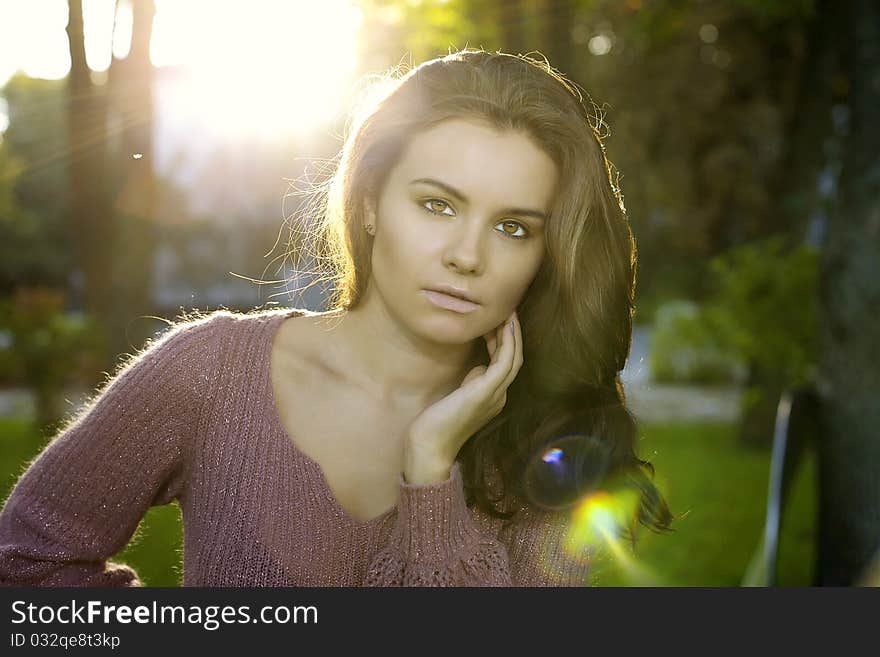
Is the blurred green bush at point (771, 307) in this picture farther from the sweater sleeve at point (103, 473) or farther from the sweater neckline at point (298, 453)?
the sweater sleeve at point (103, 473)

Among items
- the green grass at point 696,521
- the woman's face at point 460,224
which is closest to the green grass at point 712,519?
the green grass at point 696,521

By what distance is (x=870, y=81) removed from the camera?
509cm

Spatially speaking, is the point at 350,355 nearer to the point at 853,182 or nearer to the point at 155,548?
the point at 853,182

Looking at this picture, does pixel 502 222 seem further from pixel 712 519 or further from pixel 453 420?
pixel 712 519

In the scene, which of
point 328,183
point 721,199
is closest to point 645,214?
point 721,199

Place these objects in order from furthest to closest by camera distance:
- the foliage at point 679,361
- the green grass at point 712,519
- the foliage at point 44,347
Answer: the foliage at point 679,361 < the foliage at point 44,347 < the green grass at point 712,519

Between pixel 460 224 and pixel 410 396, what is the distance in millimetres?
577

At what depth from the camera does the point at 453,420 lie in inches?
97.9

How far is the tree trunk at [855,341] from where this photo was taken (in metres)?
4.99

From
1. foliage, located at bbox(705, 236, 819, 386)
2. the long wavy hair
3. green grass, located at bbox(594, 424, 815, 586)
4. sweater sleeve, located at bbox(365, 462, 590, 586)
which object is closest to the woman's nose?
the long wavy hair

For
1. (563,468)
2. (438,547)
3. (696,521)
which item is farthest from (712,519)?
(438,547)

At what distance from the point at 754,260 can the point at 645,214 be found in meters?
4.62

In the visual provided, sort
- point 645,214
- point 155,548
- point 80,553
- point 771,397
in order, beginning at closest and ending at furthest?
1. point 80,553
2. point 155,548
3. point 771,397
4. point 645,214

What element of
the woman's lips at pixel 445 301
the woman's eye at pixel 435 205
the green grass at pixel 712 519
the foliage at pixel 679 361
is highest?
the woman's eye at pixel 435 205
